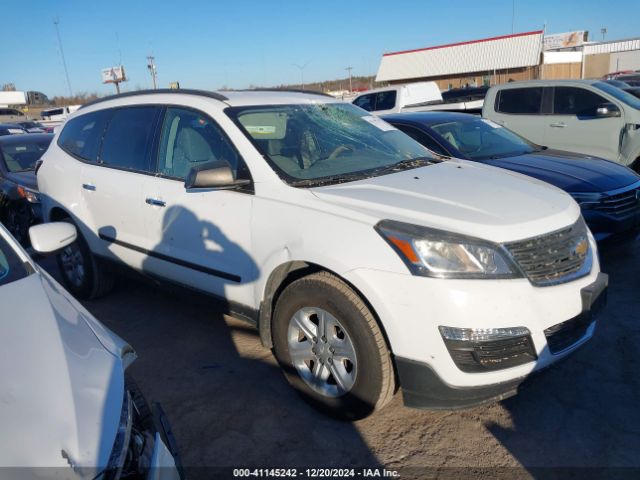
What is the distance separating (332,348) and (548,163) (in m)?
3.72

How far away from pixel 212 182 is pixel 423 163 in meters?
1.54

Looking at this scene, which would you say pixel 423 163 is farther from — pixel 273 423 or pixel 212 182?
pixel 273 423

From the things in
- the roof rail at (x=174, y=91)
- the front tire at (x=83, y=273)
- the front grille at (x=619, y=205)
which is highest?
the roof rail at (x=174, y=91)

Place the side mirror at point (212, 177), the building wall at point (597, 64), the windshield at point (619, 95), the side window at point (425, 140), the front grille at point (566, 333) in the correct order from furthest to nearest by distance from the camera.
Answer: the building wall at point (597, 64)
the windshield at point (619, 95)
the side window at point (425, 140)
the side mirror at point (212, 177)
the front grille at point (566, 333)

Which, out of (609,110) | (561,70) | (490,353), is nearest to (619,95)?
(609,110)

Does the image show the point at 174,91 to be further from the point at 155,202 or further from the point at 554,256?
the point at 554,256

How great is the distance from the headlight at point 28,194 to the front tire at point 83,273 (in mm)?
1714

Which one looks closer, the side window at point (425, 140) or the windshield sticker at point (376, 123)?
the windshield sticker at point (376, 123)

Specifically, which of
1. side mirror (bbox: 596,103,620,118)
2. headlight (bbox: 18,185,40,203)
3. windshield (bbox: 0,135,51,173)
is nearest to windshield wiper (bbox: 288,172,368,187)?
headlight (bbox: 18,185,40,203)

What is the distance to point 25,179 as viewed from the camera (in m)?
6.92

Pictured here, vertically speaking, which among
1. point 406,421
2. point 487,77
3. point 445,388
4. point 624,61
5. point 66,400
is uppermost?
point 624,61

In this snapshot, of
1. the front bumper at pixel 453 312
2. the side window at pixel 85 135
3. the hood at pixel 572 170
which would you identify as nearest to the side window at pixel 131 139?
the side window at pixel 85 135

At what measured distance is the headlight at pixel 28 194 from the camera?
6474 millimetres

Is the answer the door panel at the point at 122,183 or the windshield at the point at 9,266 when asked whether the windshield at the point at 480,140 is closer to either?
the door panel at the point at 122,183
